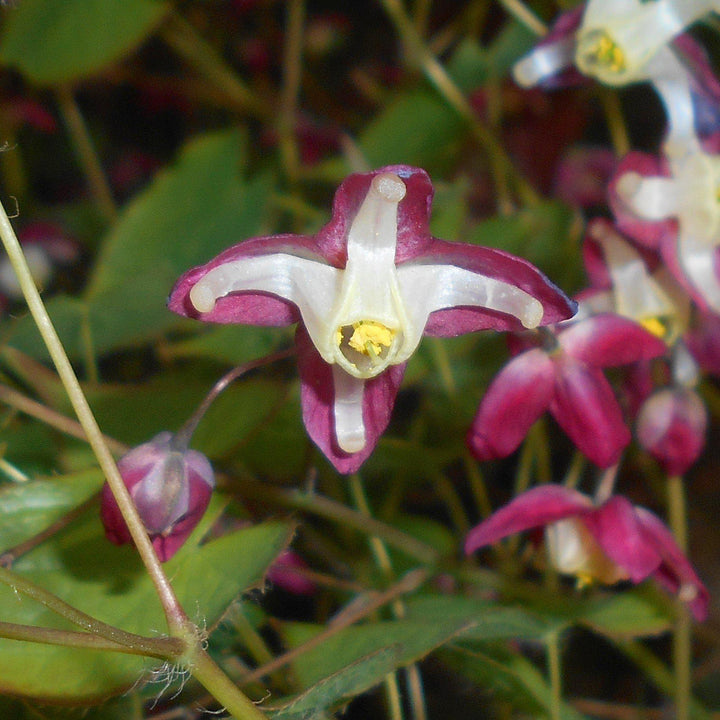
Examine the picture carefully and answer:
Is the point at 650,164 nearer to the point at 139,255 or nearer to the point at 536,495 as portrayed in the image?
the point at 536,495

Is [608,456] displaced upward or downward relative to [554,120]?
downward

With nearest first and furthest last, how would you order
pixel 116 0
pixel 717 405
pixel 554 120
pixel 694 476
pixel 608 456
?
pixel 608 456 → pixel 717 405 → pixel 116 0 → pixel 694 476 → pixel 554 120

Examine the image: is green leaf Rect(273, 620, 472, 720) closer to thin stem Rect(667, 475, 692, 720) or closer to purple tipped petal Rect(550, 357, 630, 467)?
purple tipped petal Rect(550, 357, 630, 467)

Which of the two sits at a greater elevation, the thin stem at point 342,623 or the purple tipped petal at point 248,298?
the purple tipped petal at point 248,298

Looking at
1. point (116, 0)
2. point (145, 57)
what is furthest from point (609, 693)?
point (145, 57)

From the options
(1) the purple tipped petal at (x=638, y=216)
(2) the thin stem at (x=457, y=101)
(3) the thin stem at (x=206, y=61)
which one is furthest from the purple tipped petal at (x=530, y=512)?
(3) the thin stem at (x=206, y=61)

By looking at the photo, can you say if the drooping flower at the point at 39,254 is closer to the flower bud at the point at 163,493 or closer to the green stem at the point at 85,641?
the flower bud at the point at 163,493
